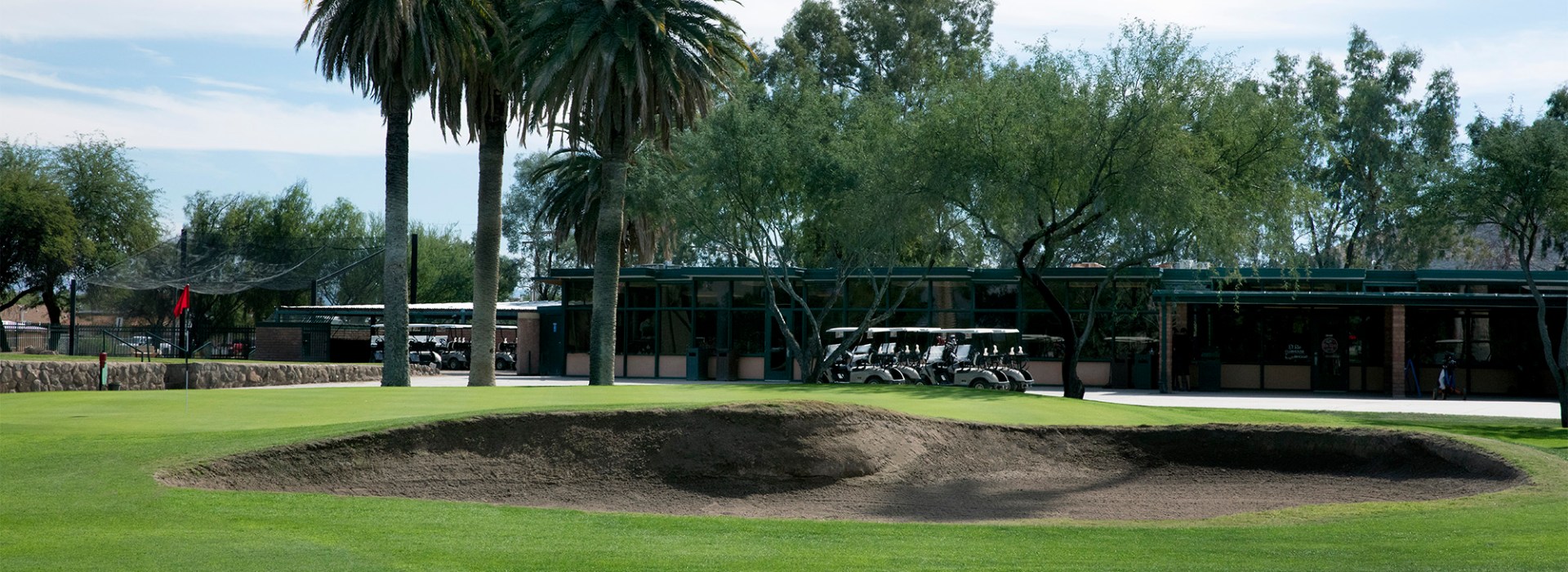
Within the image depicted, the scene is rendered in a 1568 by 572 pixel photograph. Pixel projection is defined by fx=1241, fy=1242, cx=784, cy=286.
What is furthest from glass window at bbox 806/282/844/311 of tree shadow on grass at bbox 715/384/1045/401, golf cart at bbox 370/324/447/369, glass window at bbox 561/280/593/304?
tree shadow on grass at bbox 715/384/1045/401

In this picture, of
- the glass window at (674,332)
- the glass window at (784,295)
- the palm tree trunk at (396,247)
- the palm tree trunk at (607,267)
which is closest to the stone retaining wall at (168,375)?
the palm tree trunk at (396,247)

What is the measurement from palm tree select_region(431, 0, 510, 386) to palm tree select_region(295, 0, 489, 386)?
525mm

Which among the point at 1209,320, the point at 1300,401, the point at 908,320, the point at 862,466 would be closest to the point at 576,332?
the point at 908,320

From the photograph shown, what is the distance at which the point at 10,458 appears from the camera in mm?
10805

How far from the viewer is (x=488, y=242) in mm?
26844

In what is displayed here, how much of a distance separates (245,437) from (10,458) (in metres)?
2.10

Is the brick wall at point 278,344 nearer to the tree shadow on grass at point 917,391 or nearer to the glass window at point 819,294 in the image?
the glass window at point 819,294

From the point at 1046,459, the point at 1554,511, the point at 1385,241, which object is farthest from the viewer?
the point at 1385,241

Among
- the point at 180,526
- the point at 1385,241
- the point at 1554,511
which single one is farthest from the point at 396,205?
the point at 1385,241

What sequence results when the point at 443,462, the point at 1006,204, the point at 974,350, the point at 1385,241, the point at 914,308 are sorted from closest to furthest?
the point at 443,462
the point at 1006,204
the point at 974,350
the point at 914,308
the point at 1385,241

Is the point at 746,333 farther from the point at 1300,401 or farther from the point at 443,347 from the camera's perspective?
the point at 1300,401

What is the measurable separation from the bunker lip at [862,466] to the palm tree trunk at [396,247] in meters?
12.4

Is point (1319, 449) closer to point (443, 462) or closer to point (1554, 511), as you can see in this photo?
point (1554, 511)

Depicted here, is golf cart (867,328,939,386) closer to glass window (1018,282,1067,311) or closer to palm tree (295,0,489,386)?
glass window (1018,282,1067,311)
